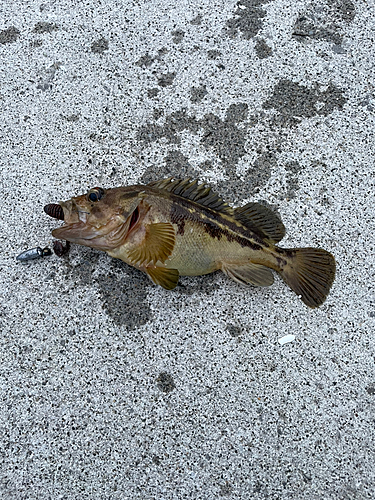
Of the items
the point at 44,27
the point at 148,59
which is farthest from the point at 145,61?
the point at 44,27

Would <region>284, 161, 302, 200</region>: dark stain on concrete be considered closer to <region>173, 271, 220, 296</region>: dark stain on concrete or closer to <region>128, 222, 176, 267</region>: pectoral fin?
<region>173, 271, 220, 296</region>: dark stain on concrete

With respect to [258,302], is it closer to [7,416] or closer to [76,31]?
[7,416]

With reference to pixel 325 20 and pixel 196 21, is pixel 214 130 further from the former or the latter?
pixel 325 20

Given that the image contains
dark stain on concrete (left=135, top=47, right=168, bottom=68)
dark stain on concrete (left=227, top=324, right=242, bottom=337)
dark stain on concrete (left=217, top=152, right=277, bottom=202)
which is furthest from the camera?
dark stain on concrete (left=135, top=47, right=168, bottom=68)

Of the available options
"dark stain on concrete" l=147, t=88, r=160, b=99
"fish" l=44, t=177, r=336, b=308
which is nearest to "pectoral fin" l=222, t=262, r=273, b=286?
"fish" l=44, t=177, r=336, b=308

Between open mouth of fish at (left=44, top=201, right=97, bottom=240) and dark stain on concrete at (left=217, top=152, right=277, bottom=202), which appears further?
dark stain on concrete at (left=217, top=152, right=277, bottom=202)

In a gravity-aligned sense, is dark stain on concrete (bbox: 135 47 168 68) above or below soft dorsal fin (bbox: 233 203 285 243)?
above
